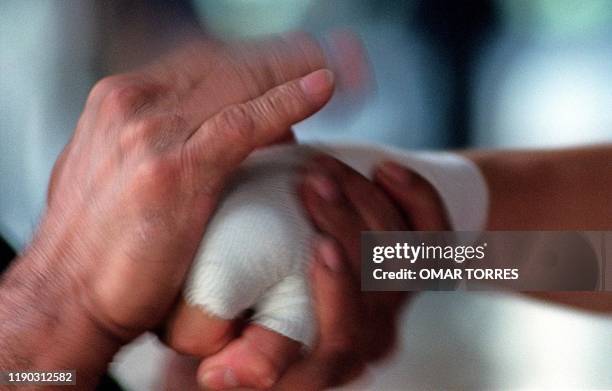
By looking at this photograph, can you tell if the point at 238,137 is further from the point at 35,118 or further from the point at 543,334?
the point at 543,334

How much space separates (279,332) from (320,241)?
0.40ft

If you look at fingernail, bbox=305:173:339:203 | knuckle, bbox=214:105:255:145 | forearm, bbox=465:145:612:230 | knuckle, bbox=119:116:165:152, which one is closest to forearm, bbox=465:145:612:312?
forearm, bbox=465:145:612:230

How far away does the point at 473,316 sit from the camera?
114 cm

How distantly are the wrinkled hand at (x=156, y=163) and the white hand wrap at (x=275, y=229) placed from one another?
0.08 ft

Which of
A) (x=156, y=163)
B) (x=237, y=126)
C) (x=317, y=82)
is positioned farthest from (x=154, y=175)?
(x=317, y=82)

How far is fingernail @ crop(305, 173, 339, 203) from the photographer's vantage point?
1122 mm

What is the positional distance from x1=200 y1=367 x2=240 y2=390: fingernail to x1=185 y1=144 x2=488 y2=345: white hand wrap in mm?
76

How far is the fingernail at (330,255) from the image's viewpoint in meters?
1.11

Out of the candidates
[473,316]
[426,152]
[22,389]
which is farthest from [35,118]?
[473,316]

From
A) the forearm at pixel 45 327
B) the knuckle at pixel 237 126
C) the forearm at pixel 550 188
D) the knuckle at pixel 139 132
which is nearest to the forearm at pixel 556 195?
the forearm at pixel 550 188

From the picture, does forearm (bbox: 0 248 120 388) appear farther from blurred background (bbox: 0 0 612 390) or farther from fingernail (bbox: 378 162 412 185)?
fingernail (bbox: 378 162 412 185)

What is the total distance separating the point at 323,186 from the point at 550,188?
0.29 meters

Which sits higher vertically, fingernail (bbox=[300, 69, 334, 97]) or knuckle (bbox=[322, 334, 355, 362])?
fingernail (bbox=[300, 69, 334, 97])

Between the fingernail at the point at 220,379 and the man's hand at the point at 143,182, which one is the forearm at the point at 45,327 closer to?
the man's hand at the point at 143,182
